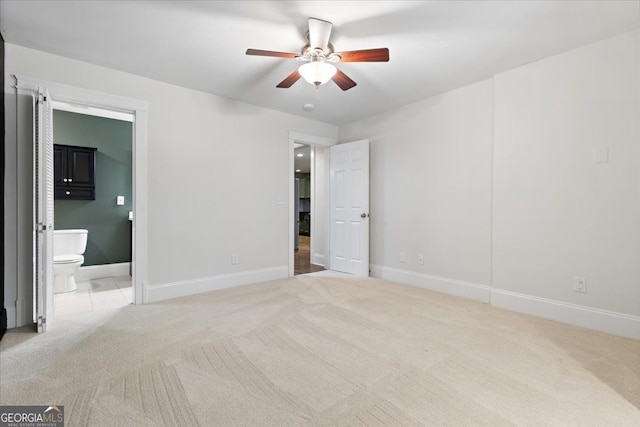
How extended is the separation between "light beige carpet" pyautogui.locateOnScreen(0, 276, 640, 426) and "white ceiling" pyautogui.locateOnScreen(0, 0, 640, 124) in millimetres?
2404

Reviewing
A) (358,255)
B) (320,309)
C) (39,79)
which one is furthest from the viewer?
(358,255)

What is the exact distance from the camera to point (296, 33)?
7.72 ft

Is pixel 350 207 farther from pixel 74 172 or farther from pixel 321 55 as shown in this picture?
pixel 74 172

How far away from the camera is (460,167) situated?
138 inches

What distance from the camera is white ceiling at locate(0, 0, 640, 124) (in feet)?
6.75

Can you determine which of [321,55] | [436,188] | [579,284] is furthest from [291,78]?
[579,284]

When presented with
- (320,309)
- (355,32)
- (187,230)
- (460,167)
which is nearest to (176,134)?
(187,230)

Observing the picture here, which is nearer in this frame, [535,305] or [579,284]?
[579,284]

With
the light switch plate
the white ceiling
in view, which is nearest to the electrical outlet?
the light switch plate

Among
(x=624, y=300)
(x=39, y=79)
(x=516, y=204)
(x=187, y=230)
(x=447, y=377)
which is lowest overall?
(x=447, y=377)

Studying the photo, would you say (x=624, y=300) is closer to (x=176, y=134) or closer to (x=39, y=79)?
(x=176, y=134)

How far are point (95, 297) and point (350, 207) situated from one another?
3.48 m

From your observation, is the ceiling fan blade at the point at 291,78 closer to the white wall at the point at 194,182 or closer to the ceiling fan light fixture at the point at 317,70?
the ceiling fan light fixture at the point at 317,70

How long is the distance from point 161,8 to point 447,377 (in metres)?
3.09
